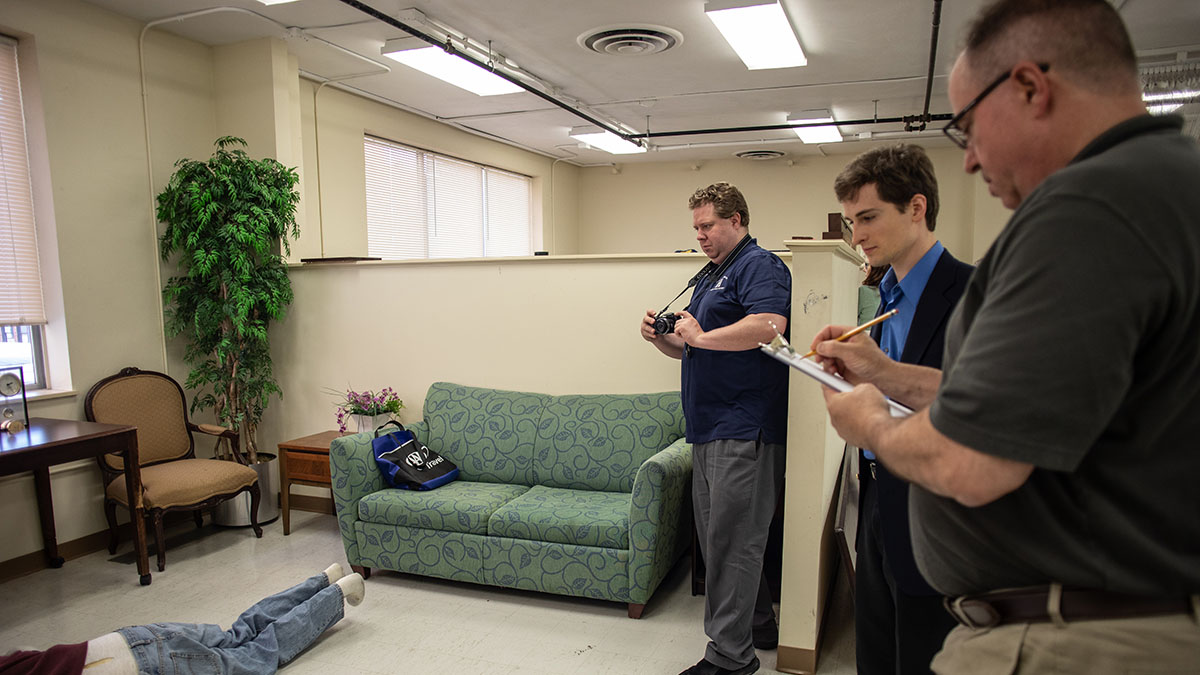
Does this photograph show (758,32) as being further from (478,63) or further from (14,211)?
(14,211)

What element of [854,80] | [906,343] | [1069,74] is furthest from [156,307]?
[854,80]

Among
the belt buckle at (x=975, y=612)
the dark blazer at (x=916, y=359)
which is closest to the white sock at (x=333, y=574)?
the dark blazer at (x=916, y=359)

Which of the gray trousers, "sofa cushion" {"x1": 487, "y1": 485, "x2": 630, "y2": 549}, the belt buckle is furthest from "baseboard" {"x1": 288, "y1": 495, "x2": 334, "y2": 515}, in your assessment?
the belt buckle

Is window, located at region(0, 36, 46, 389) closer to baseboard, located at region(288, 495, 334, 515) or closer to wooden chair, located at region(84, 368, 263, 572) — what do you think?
wooden chair, located at region(84, 368, 263, 572)

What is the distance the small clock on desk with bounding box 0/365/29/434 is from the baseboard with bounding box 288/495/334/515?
1.48m

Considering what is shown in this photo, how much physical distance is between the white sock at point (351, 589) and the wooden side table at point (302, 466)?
1183 millimetres

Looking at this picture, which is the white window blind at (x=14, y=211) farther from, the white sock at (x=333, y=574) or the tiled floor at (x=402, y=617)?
the white sock at (x=333, y=574)

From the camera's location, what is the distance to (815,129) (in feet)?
24.0

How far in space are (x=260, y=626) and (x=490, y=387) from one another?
1.75 meters

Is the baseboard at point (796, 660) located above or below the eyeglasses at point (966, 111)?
below

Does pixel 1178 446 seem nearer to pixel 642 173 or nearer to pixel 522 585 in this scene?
pixel 522 585

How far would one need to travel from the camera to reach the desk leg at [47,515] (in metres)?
3.41

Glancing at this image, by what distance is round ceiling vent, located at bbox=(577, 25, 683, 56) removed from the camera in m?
4.63

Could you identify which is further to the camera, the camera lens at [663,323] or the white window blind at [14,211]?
the white window blind at [14,211]
